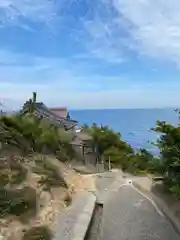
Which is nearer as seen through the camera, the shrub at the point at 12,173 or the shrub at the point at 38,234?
the shrub at the point at 38,234

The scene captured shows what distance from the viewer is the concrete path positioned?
10391 millimetres

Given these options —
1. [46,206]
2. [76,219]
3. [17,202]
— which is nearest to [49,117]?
[46,206]

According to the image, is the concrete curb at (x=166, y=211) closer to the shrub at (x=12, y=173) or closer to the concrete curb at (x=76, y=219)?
the concrete curb at (x=76, y=219)

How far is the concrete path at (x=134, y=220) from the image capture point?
10.4 meters

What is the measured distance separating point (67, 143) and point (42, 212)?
1473 cm

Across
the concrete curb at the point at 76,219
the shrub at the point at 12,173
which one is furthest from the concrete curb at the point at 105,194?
the shrub at the point at 12,173

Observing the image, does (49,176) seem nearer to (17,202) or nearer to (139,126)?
(17,202)

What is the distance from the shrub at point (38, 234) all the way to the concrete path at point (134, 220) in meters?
1.39

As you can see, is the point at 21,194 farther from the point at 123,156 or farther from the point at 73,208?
the point at 123,156

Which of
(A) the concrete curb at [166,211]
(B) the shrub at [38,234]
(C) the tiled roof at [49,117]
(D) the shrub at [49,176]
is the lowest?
(B) the shrub at [38,234]

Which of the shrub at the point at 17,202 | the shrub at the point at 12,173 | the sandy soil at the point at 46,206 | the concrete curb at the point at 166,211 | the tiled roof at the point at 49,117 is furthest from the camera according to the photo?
the tiled roof at the point at 49,117

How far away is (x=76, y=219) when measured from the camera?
11148 mm

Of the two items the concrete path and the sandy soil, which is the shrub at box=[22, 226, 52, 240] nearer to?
the sandy soil

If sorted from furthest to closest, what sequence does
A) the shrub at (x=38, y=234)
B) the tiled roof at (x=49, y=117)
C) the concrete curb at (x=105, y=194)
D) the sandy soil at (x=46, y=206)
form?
the tiled roof at (x=49, y=117) → the concrete curb at (x=105, y=194) → the sandy soil at (x=46, y=206) → the shrub at (x=38, y=234)
